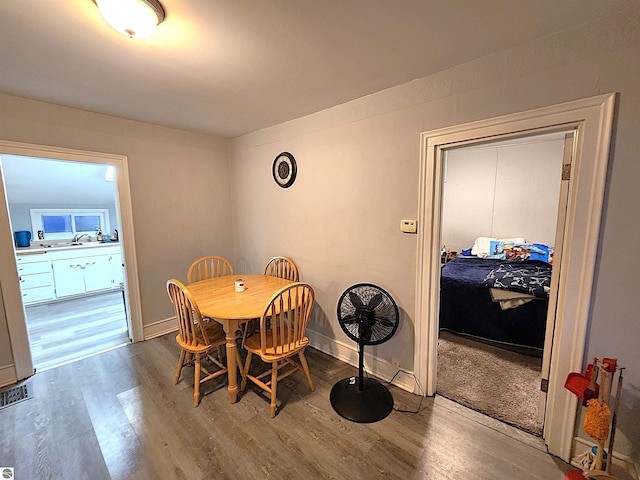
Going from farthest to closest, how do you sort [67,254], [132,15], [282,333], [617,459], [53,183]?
1. [67,254]
2. [53,183]
3. [282,333]
4. [617,459]
5. [132,15]

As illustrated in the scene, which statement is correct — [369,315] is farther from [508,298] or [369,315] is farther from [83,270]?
[83,270]

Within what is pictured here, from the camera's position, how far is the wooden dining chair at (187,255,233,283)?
3083mm

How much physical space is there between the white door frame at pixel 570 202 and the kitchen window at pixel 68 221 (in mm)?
5864

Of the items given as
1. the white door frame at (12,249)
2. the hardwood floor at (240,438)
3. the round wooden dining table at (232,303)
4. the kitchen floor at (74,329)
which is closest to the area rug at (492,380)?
the hardwood floor at (240,438)

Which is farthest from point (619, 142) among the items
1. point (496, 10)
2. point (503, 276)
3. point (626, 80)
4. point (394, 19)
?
point (503, 276)

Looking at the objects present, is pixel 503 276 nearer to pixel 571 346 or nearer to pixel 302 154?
pixel 571 346

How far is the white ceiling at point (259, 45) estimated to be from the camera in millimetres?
1181

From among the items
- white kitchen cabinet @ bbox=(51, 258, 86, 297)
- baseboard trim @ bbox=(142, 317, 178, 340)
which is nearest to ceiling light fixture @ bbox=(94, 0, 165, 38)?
baseboard trim @ bbox=(142, 317, 178, 340)

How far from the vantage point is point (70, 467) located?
1.49 meters

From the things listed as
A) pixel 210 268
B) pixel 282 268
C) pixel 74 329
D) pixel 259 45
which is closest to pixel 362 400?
pixel 282 268

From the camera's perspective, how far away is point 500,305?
A: 2678 millimetres

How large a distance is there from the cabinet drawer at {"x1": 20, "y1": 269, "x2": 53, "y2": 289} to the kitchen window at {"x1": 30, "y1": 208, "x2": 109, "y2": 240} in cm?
89

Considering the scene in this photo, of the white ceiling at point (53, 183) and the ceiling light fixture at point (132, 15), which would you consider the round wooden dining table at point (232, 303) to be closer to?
the ceiling light fixture at point (132, 15)

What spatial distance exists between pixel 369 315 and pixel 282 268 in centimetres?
134
